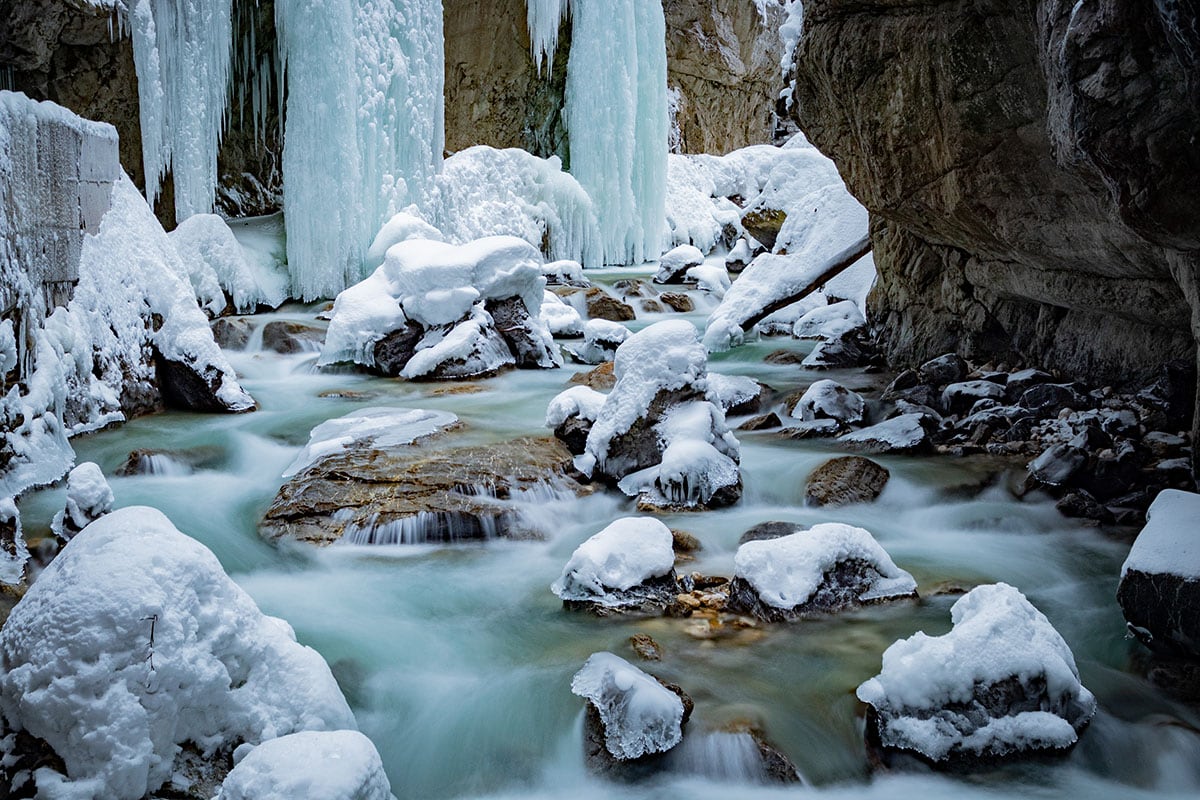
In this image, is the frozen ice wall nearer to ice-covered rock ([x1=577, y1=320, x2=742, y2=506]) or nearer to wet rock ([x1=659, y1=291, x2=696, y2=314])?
wet rock ([x1=659, y1=291, x2=696, y2=314])

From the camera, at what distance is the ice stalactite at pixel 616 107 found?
1512 cm

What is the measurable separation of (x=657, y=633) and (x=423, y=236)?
7788 mm

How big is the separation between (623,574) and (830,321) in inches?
251

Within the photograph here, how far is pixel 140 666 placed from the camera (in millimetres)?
2055

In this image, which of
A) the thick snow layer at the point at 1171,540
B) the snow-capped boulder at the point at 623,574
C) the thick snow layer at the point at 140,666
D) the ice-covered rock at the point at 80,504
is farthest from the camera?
the ice-covered rock at the point at 80,504

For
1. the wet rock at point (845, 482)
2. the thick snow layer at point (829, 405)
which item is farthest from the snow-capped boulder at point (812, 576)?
the thick snow layer at point (829, 405)

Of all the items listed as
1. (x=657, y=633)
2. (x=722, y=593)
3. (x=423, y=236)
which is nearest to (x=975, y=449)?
(x=722, y=593)

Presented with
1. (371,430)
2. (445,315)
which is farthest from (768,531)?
(445,315)

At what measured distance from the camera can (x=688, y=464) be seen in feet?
15.4

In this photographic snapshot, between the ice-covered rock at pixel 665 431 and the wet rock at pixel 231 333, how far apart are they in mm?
4794

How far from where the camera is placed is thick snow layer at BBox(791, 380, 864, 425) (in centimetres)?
616

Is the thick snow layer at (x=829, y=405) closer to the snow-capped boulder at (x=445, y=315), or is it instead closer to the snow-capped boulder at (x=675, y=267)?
the snow-capped boulder at (x=445, y=315)

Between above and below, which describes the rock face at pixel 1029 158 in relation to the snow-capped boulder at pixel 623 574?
above

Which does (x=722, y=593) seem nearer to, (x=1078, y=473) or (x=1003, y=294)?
(x=1078, y=473)
